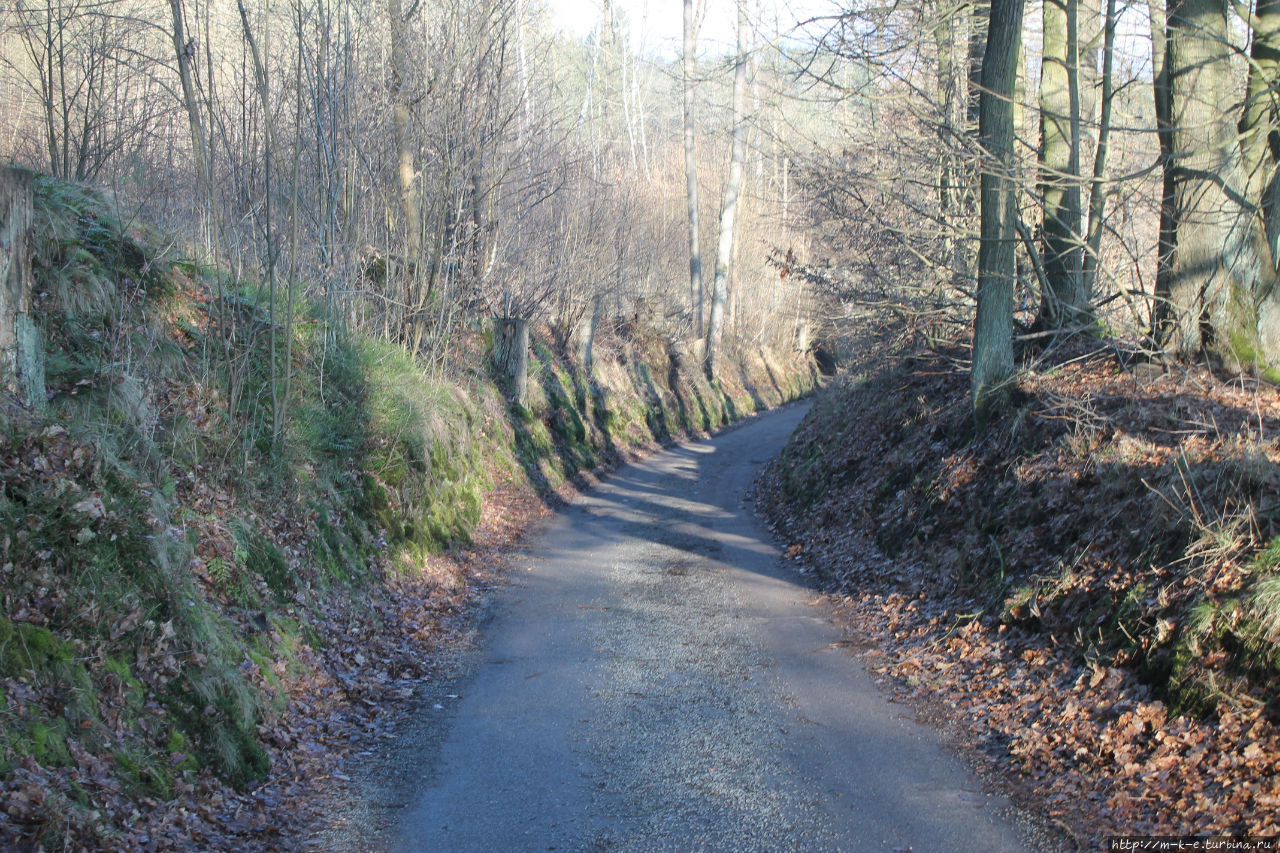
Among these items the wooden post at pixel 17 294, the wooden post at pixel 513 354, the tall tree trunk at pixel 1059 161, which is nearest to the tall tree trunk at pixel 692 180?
the wooden post at pixel 513 354

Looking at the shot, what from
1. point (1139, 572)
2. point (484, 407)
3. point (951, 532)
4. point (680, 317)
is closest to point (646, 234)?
point (680, 317)

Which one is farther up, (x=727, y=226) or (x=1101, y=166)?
(x=727, y=226)

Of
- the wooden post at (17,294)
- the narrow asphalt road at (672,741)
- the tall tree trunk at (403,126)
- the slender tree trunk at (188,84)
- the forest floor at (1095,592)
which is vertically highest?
the tall tree trunk at (403,126)

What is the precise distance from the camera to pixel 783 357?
157 feet

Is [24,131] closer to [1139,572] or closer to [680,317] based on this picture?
[1139,572]

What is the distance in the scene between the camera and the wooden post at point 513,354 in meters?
18.8

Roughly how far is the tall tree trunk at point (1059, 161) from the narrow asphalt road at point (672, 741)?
5210 mm

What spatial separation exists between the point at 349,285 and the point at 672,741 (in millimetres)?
7967

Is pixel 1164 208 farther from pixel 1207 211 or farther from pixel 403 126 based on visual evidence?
pixel 403 126

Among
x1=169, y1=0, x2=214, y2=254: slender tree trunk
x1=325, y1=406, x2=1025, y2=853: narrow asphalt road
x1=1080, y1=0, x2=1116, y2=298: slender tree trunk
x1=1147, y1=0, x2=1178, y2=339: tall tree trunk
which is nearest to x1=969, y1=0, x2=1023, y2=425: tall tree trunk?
x1=1080, y1=0, x2=1116, y2=298: slender tree trunk

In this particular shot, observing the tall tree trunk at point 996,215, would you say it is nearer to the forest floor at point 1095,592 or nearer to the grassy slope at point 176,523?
the forest floor at point 1095,592

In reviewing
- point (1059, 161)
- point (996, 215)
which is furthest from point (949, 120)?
point (996, 215)

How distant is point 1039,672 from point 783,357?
41660 millimetres

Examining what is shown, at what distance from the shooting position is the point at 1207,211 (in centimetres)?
939
